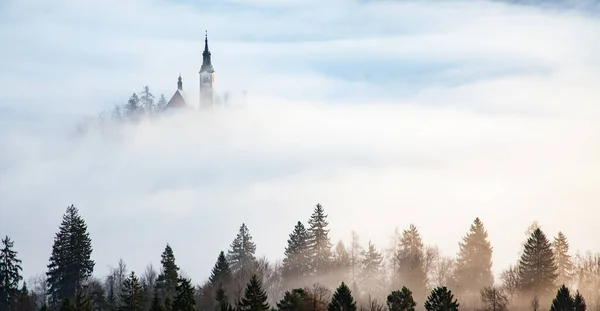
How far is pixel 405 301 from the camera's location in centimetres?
10362

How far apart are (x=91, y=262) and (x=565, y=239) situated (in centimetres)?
5804

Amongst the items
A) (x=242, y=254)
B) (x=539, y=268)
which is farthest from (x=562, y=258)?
(x=242, y=254)

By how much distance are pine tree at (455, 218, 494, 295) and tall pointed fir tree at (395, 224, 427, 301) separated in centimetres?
471

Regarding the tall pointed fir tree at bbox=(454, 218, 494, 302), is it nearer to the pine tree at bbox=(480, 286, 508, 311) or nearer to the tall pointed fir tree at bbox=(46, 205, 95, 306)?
the pine tree at bbox=(480, 286, 508, 311)

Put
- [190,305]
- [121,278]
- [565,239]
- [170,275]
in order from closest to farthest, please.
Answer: [190,305] < [170,275] < [565,239] < [121,278]

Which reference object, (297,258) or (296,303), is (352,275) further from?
(296,303)

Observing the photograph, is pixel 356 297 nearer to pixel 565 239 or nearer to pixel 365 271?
pixel 365 271

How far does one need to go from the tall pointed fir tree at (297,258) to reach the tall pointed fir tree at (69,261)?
25.3 meters

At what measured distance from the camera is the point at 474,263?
139500 mm

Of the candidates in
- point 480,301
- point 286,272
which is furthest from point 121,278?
point 480,301

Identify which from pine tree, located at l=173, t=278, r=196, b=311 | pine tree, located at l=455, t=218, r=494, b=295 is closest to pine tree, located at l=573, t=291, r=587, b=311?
pine tree, located at l=455, t=218, r=494, b=295

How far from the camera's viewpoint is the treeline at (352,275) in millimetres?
128000

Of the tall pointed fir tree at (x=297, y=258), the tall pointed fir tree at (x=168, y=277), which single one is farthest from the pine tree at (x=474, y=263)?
the tall pointed fir tree at (x=168, y=277)

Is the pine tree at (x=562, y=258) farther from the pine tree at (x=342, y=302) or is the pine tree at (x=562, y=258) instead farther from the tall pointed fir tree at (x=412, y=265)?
the pine tree at (x=342, y=302)
